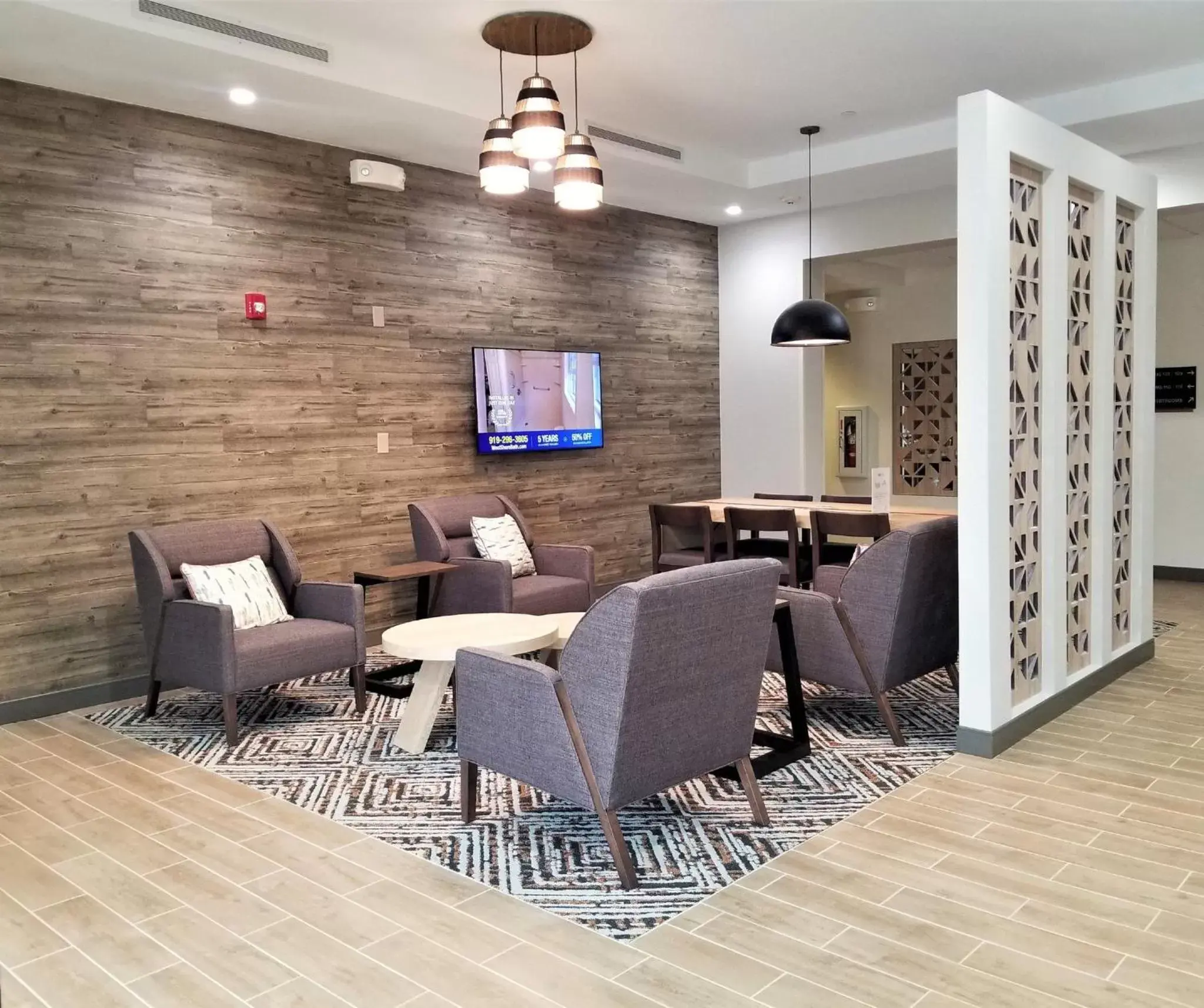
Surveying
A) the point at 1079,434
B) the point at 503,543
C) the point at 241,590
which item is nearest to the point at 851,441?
the point at 503,543

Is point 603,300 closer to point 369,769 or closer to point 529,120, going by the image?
point 529,120

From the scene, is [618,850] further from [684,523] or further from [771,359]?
[771,359]

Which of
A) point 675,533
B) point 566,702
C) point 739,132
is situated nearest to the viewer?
point 566,702

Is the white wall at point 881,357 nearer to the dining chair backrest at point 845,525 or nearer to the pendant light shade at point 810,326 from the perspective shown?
the pendant light shade at point 810,326

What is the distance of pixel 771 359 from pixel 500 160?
14.5 feet

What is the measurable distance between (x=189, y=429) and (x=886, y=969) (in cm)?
437

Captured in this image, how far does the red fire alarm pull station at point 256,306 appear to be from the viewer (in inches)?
220

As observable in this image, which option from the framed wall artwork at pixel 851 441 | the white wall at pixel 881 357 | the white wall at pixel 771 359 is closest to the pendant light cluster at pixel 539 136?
the white wall at pixel 771 359

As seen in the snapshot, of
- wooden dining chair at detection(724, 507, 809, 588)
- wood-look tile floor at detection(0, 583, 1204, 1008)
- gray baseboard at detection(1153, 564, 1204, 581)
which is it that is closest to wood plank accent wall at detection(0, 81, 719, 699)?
wood-look tile floor at detection(0, 583, 1204, 1008)

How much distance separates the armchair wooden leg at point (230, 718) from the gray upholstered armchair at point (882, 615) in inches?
93.4

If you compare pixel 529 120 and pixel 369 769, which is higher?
pixel 529 120

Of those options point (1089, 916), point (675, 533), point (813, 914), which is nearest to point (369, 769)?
point (813, 914)

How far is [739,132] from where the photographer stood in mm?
6695

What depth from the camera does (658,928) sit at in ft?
9.02
